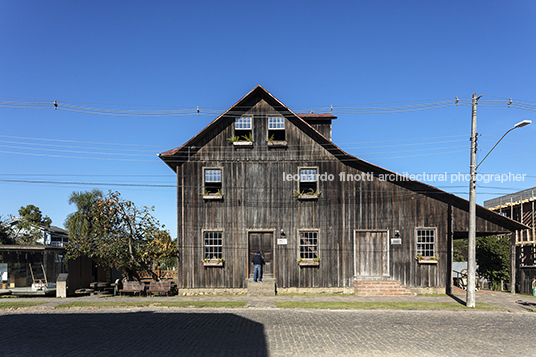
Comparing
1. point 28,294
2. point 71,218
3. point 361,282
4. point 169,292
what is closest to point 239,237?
point 169,292

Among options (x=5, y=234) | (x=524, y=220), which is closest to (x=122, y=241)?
(x=524, y=220)

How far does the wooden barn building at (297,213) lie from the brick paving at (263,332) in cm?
478

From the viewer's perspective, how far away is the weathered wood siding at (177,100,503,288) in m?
21.0

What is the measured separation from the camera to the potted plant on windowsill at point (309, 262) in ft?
68.5

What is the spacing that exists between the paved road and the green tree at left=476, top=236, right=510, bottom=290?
8487 mm

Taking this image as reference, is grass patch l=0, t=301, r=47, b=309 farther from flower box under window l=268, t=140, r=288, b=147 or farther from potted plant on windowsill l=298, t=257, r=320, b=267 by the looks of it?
flower box under window l=268, t=140, r=288, b=147

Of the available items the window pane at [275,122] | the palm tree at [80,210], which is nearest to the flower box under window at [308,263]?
the window pane at [275,122]

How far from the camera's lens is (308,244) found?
21188 millimetres

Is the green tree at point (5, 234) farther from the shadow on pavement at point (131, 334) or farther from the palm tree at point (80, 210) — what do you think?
the shadow on pavement at point (131, 334)

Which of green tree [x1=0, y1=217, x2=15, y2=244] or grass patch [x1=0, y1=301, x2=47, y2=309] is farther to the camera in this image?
green tree [x1=0, y1=217, x2=15, y2=244]

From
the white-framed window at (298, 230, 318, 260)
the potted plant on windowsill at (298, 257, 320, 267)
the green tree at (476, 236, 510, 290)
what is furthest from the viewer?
the green tree at (476, 236, 510, 290)

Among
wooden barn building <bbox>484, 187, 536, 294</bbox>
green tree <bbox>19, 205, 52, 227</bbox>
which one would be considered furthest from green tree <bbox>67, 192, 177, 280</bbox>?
green tree <bbox>19, 205, 52, 227</bbox>

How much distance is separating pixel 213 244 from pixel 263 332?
9.81 metres

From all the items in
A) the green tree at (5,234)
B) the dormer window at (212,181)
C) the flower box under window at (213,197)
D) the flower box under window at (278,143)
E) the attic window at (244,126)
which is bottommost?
the green tree at (5,234)
